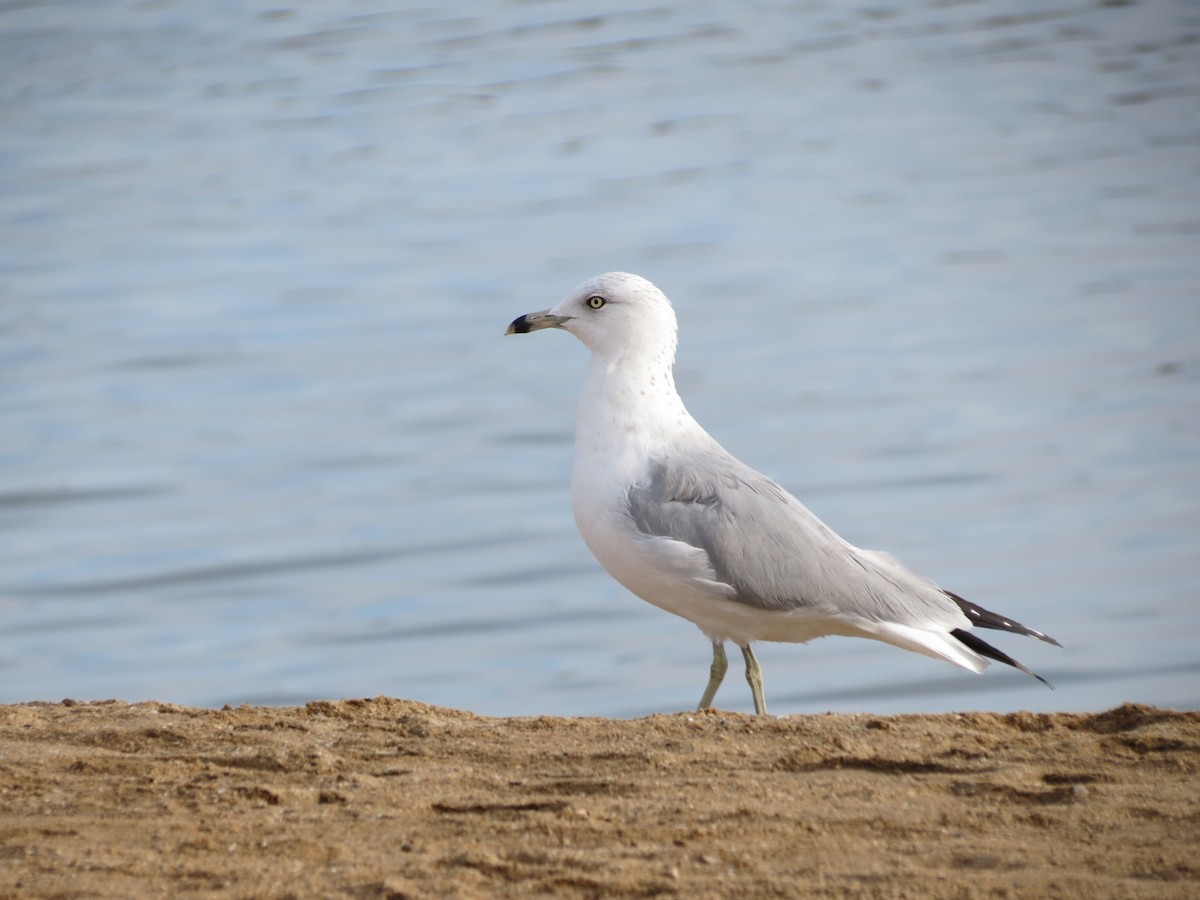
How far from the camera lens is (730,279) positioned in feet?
64.1

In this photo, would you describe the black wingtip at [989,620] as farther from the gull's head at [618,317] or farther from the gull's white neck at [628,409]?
the gull's head at [618,317]

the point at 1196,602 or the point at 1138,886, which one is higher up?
the point at 1138,886

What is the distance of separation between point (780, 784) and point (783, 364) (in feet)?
39.1

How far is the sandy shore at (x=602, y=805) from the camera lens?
407 cm

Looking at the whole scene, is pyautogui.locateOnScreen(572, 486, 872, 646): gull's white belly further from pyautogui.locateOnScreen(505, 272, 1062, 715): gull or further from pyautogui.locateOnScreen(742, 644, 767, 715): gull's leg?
pyautogui.locateOnScreen(742, 644, 767, 715): gull's leg

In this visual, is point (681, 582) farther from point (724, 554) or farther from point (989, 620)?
point (989, 620)

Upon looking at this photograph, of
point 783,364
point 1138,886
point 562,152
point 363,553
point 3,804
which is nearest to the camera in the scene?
point 1138,886

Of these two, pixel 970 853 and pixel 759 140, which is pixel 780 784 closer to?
pixel 970 853

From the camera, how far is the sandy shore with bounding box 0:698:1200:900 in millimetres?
4066

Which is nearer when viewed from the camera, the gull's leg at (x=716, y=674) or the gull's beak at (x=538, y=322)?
the gull's leg at (x=716, y=674)

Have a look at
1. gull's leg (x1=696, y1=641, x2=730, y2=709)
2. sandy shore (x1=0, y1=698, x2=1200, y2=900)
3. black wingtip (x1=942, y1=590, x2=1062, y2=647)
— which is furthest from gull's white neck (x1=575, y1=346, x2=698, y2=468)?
sandy shore (x1=0, y1=698, x2=1200, y2=900)

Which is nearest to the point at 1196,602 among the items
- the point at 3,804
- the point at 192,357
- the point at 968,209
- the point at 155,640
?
the point at 155,640

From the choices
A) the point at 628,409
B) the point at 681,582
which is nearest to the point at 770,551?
the point at 681,582

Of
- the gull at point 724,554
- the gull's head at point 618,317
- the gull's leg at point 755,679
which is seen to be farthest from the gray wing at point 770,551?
the gull's head at point 618,317
